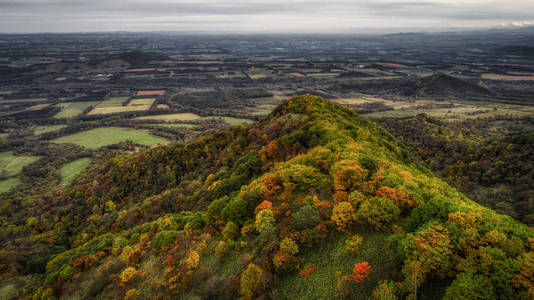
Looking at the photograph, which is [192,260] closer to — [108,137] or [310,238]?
[310,238]

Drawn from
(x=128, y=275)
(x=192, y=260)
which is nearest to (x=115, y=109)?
(x=128, y=275)

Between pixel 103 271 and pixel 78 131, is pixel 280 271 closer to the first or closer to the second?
pixel 103 271

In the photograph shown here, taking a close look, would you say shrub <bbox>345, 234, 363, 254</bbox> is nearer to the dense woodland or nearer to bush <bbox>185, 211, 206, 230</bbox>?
bush <bbox>185, 211, 206, 230</bbox>

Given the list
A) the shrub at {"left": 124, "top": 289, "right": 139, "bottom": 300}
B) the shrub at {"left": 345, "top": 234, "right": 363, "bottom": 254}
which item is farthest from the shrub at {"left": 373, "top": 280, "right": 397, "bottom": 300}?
the shrub at {"left": 124, "top": 289, "right": 139, "bottom": 300}

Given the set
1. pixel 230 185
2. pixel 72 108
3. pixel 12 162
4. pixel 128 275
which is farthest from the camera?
pixel 72 108

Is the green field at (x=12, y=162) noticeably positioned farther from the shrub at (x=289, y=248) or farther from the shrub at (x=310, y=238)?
the shrub at (x=310, y=238)

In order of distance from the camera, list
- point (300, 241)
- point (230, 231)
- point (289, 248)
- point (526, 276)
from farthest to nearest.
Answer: point (230, 231) → point (300, 241) → point (289, 248) → point (526, 276)

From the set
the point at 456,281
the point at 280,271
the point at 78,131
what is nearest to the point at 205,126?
the point at 78,131
